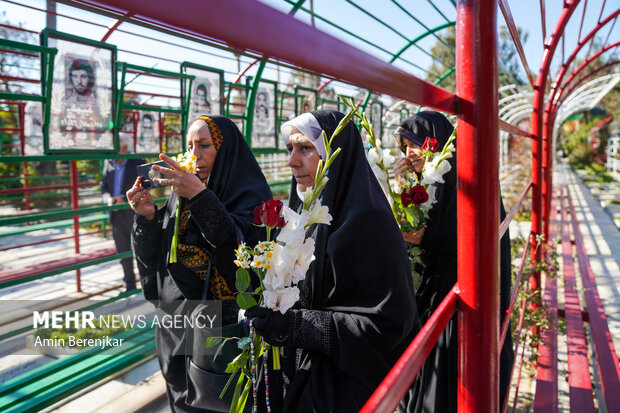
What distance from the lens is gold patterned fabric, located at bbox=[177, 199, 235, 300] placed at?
84.0 inches

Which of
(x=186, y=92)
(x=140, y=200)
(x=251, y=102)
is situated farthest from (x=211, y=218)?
(x=251, y=102)

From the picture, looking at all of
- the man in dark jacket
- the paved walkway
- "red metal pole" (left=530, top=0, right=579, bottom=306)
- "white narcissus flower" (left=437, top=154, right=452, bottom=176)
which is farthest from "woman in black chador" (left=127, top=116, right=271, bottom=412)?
the paved walkway

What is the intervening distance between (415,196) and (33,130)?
12.2 ft

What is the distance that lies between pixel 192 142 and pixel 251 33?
1.92 metres

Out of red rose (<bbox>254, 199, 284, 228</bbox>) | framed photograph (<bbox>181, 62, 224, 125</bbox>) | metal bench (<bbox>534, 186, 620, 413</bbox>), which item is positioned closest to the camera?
red rose (<bbox>254, 199, 284, 228</bbox>)

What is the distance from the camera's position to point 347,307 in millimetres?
1484

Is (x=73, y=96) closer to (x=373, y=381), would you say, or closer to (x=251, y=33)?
(x=373, y=381)

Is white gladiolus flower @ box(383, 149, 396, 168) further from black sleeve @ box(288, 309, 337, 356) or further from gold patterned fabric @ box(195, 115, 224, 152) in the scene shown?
black sleeve @ box(288, 309, 337, 356)

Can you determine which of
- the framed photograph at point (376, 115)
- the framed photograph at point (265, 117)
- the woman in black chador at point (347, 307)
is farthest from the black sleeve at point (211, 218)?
the framed photograph at point (376, 115)

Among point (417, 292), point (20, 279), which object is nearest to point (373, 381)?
Answer: point (417, 292)

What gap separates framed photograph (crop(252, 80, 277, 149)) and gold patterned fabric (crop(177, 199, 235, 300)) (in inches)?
93.3

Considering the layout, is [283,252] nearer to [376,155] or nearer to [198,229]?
[376,155]

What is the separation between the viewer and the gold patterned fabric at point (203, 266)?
2133mm

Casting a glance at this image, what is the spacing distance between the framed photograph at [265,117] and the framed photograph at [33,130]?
1803 mm
